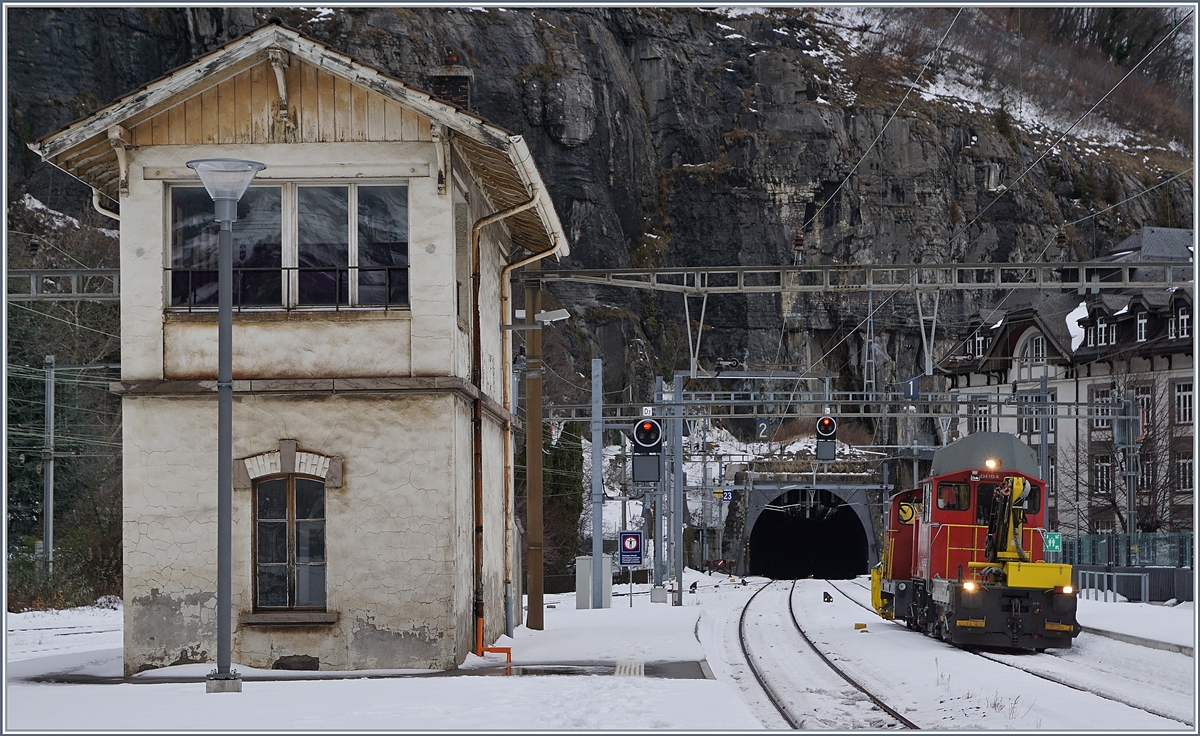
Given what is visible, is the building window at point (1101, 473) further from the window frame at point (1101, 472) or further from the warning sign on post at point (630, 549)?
the warning sign on post at point (630, 549)

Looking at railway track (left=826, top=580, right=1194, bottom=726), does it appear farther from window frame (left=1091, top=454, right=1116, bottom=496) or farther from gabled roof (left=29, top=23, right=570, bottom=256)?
window frame (left=1091, top=454, right=1116, bottom=496)

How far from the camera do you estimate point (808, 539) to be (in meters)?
83.8

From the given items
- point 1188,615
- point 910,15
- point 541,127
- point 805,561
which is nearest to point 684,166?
point 541,127

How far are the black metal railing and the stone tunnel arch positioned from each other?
2360 inches

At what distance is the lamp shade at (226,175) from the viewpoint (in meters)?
11.7

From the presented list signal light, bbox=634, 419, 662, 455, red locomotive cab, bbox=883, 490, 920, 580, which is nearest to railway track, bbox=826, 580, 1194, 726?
Answer: red locomotive cab, bbox=883, 490, 920, 580

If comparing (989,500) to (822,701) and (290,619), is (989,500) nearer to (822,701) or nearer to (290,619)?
(822,701)

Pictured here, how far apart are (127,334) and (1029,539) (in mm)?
14876

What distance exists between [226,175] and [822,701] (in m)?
8.29

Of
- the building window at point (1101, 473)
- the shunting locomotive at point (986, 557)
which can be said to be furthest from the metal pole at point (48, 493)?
the building window at point (1101, 473)

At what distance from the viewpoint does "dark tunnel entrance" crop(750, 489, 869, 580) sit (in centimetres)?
7925

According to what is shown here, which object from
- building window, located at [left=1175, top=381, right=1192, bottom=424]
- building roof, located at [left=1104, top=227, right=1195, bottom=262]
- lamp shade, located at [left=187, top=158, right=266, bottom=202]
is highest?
building roof, located at [left=1104, top=227, right=1195, bottom=262]

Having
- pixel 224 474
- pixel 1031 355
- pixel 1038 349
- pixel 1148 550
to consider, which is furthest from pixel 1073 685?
pixel 1031 355

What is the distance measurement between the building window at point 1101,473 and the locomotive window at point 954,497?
33274 millimetres
